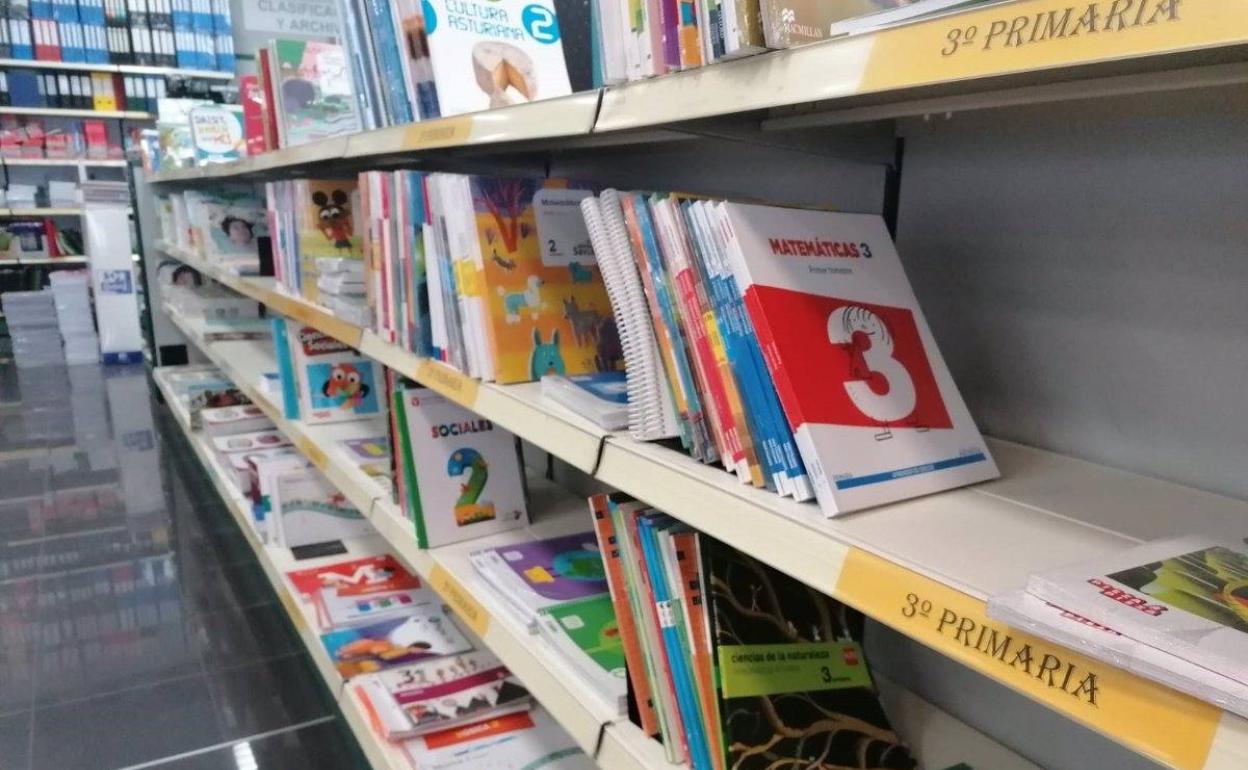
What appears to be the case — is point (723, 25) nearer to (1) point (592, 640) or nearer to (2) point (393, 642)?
(1) point (592, 640)

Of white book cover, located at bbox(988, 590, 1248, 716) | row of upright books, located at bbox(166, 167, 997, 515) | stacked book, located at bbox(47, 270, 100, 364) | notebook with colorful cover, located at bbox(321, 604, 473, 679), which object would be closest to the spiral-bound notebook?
row of upright books, located at bbox(166, 167, 997, 515)

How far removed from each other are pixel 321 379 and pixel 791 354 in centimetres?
196

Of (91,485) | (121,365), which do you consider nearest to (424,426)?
(91,485)

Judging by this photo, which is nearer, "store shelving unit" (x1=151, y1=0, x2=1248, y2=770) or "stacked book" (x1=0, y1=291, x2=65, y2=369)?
"store shelving unit" (x1=151, y1=0, x2=1248, y2=770)

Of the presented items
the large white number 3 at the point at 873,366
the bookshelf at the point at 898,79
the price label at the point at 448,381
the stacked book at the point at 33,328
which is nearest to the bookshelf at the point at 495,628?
the price label at the point at 448,381

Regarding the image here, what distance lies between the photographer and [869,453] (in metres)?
0.76

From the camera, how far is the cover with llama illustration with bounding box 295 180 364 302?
85.4 inches

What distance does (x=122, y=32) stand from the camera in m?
6.49

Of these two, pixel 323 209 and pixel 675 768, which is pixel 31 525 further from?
pixel 675 768

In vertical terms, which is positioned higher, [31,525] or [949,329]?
[949,329]

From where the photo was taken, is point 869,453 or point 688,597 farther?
point 688,597

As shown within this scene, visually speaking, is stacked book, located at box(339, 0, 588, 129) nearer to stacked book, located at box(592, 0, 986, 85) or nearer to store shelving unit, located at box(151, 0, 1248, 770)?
store shelving unit, located at box(151, 0, 1248, 770)

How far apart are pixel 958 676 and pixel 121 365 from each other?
6.32 m

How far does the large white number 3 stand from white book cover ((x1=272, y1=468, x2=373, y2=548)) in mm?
1920
